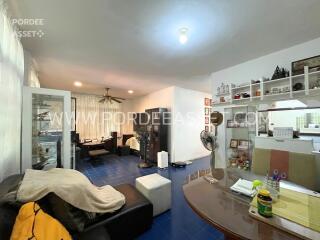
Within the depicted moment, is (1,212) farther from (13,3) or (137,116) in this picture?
(137,116)

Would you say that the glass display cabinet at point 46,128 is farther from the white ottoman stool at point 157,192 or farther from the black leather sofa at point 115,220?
the white ottoman stool at point 157,192

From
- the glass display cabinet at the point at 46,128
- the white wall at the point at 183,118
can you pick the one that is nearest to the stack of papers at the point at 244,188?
the glass display cabinet at the point at 46,128

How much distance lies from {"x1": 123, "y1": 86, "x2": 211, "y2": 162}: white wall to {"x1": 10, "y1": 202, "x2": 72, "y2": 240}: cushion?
3.95 meters

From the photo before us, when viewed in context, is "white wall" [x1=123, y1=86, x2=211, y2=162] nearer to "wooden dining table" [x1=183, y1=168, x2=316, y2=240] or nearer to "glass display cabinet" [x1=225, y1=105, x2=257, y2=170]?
"glass display cabinet" [x1=225, y1=105, x2=257, y2=170]

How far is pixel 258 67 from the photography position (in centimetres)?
268

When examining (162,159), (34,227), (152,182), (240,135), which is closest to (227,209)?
(34,227)

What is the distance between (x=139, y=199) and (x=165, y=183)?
0.50m

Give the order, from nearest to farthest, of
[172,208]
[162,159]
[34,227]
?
[34,227], [172,208], [162,159]

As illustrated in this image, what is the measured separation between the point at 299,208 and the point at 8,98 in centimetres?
274

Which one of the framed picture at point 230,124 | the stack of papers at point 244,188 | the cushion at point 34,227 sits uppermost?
the framed picture at point 230,124

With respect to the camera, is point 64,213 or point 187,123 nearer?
point 64,213

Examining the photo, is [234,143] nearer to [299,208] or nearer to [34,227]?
[299,208]

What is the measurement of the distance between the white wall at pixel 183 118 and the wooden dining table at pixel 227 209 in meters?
3.22

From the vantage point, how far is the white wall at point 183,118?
15.7 feet
